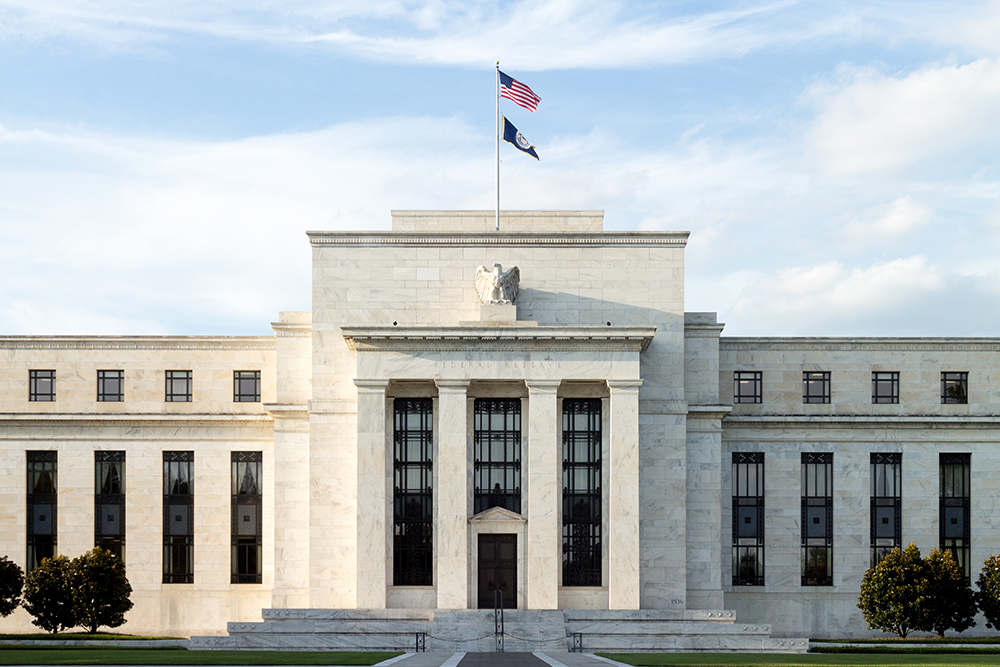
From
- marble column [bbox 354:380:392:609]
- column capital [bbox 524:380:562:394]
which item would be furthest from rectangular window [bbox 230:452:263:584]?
column capital [bbox 524:380:562:394]

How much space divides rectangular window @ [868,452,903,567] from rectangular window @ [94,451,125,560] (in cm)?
3995

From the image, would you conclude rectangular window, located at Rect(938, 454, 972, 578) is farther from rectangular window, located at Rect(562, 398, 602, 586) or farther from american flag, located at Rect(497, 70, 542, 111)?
american flag, located at Rect(497, 70, 542, 111)

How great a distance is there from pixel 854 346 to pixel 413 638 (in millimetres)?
28638

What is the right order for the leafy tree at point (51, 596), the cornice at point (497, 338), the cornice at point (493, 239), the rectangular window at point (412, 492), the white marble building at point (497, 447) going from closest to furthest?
the leafy tree at point (51, 596) → the cornice at point (497, 338) → the white marble building at point (497, 447) → the rectangular window at point (412, 492) → the cornice at point (493, 239)

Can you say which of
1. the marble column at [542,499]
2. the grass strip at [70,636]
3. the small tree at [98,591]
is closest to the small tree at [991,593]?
the marble column at [542,499]

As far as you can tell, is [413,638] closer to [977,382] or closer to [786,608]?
[786,608]

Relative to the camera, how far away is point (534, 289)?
5722 centimetres

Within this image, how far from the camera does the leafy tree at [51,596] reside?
176 ft

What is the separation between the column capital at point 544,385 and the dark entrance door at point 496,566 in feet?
24.4

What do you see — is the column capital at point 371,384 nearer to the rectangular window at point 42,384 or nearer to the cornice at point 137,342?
the cornice at point 137,342

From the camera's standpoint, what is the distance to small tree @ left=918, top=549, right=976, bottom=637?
53812mm

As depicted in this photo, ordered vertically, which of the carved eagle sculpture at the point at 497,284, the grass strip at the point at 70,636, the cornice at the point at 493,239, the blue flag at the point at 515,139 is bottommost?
the grass strip at the point at 70,636

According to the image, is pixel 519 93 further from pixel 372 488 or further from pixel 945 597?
pixel 945 597

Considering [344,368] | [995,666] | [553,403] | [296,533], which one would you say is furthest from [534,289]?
[995,666]
